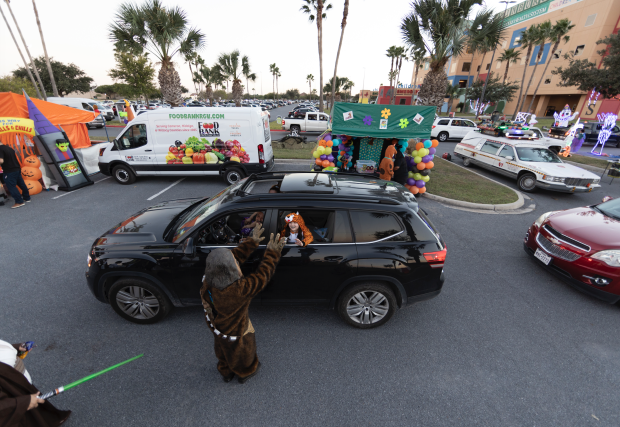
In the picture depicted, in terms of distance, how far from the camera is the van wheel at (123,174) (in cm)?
895

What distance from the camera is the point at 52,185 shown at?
843cm

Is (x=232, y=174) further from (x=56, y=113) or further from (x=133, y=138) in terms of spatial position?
(x=56, y=113)

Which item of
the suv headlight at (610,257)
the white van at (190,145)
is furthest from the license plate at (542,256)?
the white van at (190,145)

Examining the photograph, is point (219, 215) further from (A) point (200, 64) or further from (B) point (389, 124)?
(A) point (200, 64)

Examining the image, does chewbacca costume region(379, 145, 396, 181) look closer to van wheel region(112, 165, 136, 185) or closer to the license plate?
the license plate

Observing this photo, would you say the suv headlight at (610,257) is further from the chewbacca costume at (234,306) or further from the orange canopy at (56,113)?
the orange canopy at (56,113)

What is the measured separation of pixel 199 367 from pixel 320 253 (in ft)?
5.95

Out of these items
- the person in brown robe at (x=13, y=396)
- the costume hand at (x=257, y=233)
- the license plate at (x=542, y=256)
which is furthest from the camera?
the license plate at (x=542, y=256)

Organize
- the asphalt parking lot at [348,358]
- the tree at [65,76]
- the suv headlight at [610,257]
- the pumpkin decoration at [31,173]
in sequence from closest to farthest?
the asphalt parking lot at [348,358]
the suv headlight at [610,257]
the pumpkin decoration at [31,173]
the tree at [65,76]

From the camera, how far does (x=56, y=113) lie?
348 inches

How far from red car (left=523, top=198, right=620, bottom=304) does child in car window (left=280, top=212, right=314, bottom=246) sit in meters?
4.17

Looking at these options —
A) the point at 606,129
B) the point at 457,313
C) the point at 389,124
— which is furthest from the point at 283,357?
the point at 606,129

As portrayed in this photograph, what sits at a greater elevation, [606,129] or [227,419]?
[606,129]

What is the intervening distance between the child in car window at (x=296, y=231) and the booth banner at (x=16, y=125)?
9.27m
